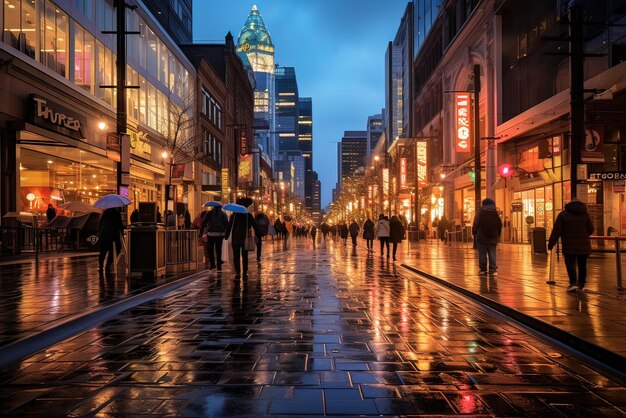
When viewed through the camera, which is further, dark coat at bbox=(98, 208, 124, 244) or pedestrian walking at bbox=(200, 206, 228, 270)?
pedestrian walking at bbox=(200, 206, 228, 270)

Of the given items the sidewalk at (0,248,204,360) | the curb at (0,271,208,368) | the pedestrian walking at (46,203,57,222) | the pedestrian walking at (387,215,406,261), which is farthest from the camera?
the pedestrian walking at (46,203,57,222)

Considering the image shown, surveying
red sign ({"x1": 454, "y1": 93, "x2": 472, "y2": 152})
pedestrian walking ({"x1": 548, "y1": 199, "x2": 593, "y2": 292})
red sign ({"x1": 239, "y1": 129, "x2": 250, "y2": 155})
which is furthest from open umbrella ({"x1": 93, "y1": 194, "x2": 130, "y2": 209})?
red sign ({"x1": 239, "y1": 129, "x2": 250, "y2": 155})

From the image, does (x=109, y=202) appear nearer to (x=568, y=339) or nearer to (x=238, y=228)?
(x=238, y=228)

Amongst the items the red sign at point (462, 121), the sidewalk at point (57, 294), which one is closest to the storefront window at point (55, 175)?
the sidewalk at point (57, 294)

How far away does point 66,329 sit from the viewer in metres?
7.40

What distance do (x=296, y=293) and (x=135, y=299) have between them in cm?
303

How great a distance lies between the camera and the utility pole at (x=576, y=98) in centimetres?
1552

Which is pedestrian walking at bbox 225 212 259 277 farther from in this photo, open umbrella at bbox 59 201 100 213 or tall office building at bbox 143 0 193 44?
tall office building at bbox 143 0 193 44

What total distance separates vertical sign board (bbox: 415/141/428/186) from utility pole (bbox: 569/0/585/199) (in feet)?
112

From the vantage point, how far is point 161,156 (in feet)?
144

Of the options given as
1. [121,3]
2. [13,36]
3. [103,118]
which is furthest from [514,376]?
[103,118]

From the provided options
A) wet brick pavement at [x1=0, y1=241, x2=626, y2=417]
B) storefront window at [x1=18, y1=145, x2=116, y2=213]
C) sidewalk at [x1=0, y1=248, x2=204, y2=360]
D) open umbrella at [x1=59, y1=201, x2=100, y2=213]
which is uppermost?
storefront window at [x1=18, y1=145, x2=116, y2=213]

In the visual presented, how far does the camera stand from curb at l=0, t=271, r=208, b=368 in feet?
19.9

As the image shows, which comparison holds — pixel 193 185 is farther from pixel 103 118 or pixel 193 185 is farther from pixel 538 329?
pixel 538 329
